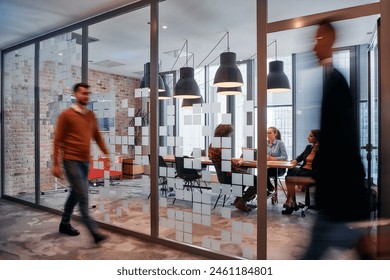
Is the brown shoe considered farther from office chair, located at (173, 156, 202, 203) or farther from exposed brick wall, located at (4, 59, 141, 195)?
exposed brick wall, located at (4, 59, 141, 195)

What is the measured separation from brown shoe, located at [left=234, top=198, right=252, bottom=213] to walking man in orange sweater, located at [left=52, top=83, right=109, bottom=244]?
1.32m

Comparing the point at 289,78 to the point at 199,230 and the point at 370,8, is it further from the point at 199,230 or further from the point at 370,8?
the point at 199,230

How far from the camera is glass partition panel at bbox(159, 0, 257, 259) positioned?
2846mm

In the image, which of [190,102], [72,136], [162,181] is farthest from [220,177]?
[72,136]

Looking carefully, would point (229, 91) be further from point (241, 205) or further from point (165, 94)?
point (241, 205)

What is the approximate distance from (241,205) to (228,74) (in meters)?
1.34

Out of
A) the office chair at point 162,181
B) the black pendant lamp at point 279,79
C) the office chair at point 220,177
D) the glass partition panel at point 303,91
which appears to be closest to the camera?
the glass partition panel at point 303,91

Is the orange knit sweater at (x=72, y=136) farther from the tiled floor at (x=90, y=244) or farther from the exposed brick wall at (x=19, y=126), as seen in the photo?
the exposed brick wall at (x=19, y=126)

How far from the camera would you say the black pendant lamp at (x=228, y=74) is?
313cm

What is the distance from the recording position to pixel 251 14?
3832 mm

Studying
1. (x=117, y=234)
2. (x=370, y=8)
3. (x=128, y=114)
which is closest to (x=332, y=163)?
(x=370, y=8)

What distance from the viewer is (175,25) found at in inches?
165

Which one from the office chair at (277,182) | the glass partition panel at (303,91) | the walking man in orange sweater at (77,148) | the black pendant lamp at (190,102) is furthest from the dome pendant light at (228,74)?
the office chair at (277,182)

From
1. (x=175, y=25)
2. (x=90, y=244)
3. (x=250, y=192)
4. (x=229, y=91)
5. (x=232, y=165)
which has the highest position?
(x=175, y=25)
